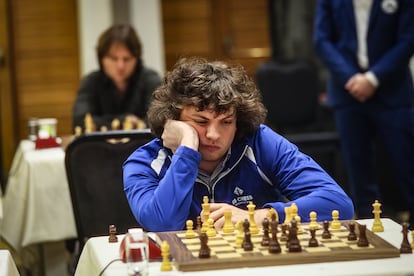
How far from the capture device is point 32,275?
466 cm

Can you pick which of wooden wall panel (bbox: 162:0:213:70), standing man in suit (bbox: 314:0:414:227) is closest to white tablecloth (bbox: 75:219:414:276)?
standing man in suit (bbox: 314:0:414:227)

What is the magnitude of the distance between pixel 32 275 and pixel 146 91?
4.82ft

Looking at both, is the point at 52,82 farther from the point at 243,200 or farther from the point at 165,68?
the point at 243,200

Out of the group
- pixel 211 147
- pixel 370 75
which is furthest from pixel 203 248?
pixel 370 75

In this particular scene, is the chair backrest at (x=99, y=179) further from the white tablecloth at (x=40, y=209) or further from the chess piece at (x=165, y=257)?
the chess piece at (x=165, y=257)

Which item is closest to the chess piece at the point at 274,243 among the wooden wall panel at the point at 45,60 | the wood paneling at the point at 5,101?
the wood paneling at the point at 5,101

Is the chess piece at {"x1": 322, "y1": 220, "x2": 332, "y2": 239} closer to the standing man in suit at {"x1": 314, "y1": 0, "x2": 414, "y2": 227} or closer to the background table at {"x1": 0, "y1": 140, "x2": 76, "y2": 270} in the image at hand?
the background table at {"x1": 0, "y1": 140, "x2": 76, "y2": 270}

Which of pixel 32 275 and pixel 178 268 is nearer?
pixel 178 268

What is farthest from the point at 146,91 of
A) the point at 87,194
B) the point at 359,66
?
the point at 87,194

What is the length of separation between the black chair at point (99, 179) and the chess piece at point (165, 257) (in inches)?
54.4

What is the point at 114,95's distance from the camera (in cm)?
565

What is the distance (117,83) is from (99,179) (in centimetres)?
199

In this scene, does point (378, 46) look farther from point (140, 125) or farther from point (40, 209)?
point (40, 209)

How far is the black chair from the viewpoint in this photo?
366 centimetres
